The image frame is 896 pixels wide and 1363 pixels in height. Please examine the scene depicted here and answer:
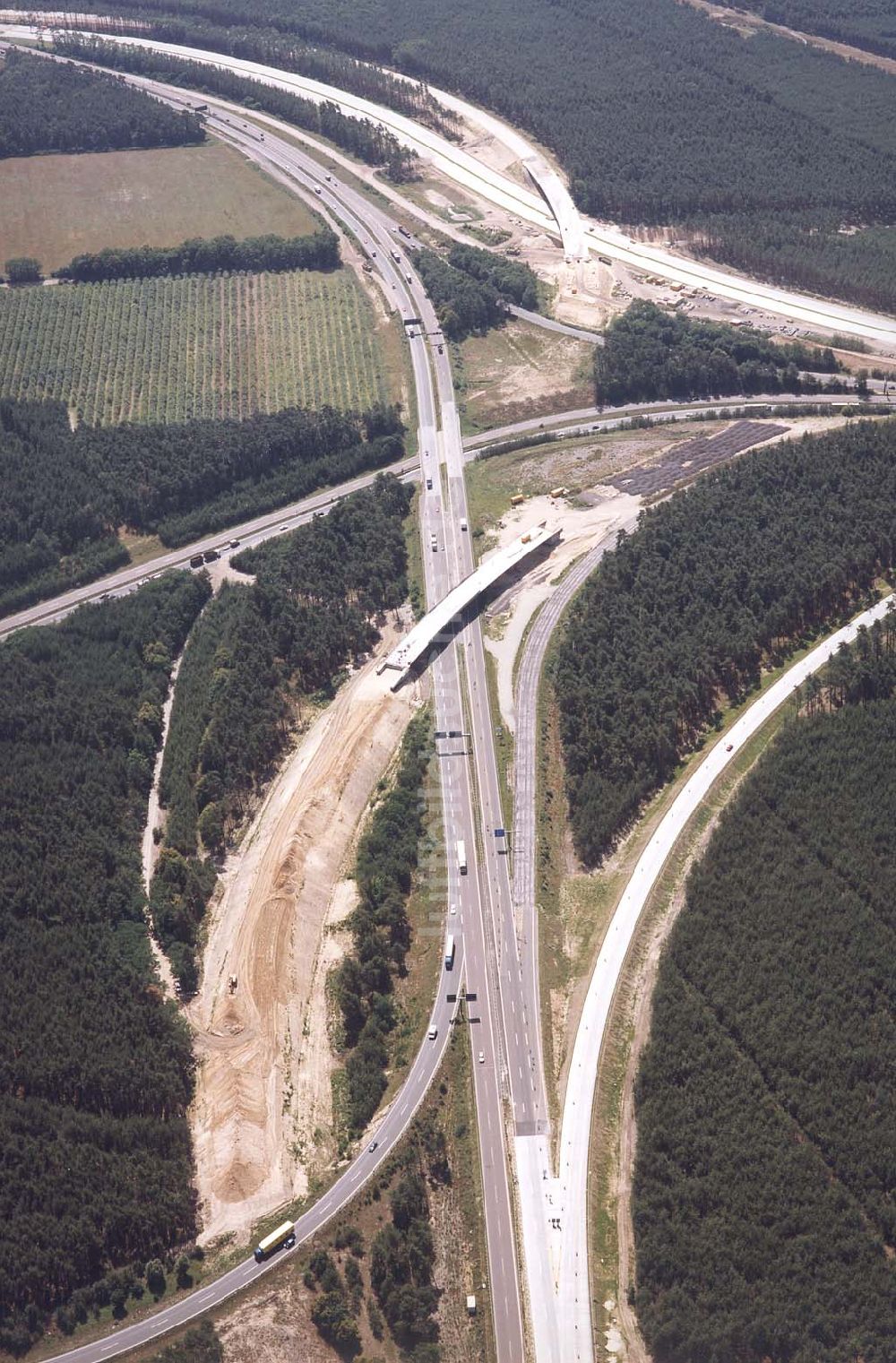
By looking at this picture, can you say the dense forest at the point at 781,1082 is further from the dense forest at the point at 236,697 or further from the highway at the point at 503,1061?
the dense forest at the point at 236,697

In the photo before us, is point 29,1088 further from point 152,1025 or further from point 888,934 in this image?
point 888,934

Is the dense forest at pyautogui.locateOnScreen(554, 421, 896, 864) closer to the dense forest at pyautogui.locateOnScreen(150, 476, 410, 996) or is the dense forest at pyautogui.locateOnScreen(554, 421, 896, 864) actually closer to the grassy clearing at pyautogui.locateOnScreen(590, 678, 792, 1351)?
the grassy clearing at pyautogui.locateOnScreen(590, 678, 792, 1351)

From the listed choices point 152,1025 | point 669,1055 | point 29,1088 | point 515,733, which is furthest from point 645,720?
point 29,1088

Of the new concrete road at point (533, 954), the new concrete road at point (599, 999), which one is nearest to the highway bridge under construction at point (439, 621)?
the new concrete road at point (533, 954)

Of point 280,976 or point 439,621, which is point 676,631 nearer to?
point 439,621

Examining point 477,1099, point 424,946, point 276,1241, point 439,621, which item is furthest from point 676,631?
point 276,1241

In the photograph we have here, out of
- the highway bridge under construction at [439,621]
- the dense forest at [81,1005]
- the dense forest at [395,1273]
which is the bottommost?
the dense forest at [395,1273]
